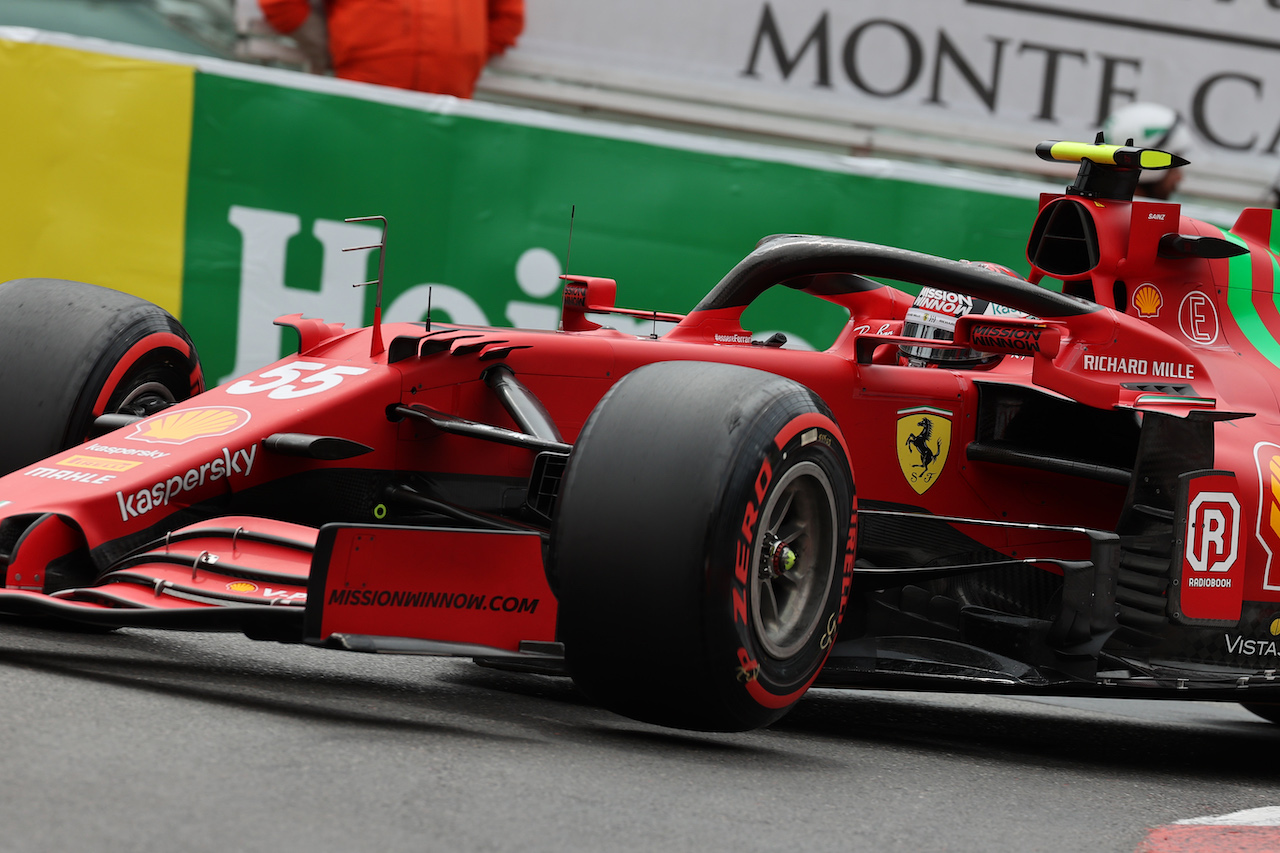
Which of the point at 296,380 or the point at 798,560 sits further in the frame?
the point at 296,380

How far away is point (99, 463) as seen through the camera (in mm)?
4422

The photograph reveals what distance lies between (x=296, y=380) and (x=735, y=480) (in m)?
1.64

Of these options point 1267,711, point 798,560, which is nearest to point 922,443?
point 798,560

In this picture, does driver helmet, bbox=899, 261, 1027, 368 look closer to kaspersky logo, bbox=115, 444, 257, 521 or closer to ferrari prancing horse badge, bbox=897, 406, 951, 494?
ferrari prancing horse badge, bbox=897, 406, 951, 494

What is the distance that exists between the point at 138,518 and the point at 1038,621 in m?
2.54

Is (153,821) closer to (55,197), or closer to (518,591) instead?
(518,591)

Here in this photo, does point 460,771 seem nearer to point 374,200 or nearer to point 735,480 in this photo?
point 735,480

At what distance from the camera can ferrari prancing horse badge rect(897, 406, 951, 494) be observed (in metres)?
5.23

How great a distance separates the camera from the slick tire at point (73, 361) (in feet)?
16.9

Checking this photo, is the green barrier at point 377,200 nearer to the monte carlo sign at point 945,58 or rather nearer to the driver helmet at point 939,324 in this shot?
the monte carlo sign at point 945,58

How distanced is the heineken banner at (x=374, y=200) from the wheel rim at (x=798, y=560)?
13.5 feet

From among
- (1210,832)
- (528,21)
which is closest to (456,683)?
(1210,832)

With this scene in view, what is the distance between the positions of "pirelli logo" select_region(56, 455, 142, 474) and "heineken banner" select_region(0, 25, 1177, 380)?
3840 mm

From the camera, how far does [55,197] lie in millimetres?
8102
